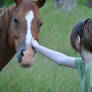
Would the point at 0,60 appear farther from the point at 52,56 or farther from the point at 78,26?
the point at 78,26

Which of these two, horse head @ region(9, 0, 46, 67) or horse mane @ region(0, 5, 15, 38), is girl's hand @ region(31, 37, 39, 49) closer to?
horse head @ region(9, 0, 46, 67)

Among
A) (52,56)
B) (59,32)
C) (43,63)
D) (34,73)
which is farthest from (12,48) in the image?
(59,32)

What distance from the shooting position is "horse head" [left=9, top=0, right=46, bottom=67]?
15.1 feet

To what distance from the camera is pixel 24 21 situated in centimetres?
476

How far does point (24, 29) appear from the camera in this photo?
4.77m

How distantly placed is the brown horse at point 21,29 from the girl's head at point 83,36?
2.80 feet

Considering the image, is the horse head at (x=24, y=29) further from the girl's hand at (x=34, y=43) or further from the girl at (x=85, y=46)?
the girl at (x=85, y=46)

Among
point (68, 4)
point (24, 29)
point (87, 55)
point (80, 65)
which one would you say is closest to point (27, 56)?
point (24, 29)

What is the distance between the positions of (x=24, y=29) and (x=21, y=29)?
48mm

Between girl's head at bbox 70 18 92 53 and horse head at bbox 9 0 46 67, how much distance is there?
853mm

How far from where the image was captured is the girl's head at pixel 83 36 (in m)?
3.70

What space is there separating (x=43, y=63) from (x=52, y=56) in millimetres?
3413

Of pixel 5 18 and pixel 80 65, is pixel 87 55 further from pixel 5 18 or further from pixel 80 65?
pixel 5 18

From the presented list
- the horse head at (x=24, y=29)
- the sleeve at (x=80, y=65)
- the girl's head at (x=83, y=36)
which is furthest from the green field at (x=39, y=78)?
the girl's head at (x=83, y=36)
